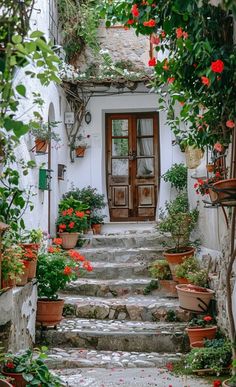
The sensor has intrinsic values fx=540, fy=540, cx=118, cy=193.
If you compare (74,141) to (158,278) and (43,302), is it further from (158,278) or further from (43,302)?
(43,302)

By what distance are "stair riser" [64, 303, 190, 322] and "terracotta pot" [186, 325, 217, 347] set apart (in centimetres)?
73

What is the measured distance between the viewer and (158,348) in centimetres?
525

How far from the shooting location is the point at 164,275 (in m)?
6.48

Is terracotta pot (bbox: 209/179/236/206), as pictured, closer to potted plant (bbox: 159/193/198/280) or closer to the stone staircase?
the stone staircase

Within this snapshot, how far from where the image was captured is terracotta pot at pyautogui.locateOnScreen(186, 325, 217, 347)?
500 centimetres

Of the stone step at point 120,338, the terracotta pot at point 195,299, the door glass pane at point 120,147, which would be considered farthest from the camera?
the door glass pane at point 120,147

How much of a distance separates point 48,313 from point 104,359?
32.1 inches

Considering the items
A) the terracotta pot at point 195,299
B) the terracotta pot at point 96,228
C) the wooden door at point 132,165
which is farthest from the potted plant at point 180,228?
the wooden door at point 132,165

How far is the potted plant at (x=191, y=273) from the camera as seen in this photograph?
5727mm

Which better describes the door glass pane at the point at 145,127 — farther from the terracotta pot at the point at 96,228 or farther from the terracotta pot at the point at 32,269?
the terracotta pot at the point at 32,269

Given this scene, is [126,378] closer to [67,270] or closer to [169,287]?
[67,270]

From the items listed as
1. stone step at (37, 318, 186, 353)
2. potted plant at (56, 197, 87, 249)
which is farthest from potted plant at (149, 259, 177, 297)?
potted plant at (56, 197, 87, 249)

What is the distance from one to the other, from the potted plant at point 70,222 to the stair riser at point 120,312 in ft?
5.95

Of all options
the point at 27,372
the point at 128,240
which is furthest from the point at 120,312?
the point at 27,372
